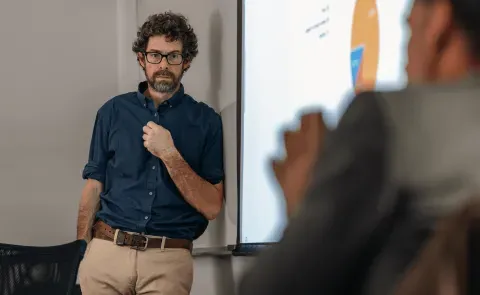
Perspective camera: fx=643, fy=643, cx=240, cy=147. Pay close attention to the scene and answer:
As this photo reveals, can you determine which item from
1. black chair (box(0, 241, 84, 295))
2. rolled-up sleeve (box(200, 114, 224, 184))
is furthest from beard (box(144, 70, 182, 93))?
black chair (box(0, 241, 84, 295))

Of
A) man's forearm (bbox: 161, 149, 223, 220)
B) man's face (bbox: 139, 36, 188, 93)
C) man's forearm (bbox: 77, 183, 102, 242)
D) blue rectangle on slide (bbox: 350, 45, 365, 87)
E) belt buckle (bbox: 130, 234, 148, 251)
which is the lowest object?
belt buckle (bbox: 130, 234, 148, 251)

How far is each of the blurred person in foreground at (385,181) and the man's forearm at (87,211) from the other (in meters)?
2.02

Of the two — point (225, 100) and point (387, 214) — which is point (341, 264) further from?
point (225, 100)

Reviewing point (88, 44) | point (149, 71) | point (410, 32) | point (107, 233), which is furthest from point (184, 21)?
point (410, 32)

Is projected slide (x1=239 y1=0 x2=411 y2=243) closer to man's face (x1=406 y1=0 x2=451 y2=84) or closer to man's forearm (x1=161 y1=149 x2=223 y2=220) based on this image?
man's forearm (x1=161 y1=149 x2=223 y2=220)

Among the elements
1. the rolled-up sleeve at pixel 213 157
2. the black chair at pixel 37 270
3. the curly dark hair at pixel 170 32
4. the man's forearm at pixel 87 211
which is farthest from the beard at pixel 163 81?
the black chair at pixel 37 270

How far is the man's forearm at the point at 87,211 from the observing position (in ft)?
8.04

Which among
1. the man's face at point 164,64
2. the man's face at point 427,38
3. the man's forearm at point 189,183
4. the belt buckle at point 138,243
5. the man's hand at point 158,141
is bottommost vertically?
the belt buckle at point 138,243

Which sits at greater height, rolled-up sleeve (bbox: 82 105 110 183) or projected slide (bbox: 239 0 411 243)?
projected slide (bbox: 239 0 411 243)

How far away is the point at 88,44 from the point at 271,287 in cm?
261

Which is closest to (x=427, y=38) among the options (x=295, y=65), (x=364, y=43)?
(x=364, y=43)

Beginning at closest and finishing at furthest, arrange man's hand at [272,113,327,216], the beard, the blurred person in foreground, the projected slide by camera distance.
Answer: the blurred person in foreground < man's hand at [272,113,327,216] < the projected slide < the beard

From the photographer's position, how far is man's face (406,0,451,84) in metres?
0.53

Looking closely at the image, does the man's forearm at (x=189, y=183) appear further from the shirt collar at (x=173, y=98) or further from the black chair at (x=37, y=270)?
the black chair at (x=37, y=270)
